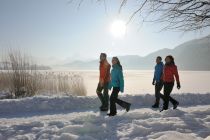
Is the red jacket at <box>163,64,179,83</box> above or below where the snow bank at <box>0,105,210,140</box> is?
above

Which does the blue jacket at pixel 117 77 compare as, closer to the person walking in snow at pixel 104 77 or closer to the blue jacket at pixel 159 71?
the person walking in snow at pixel 104 77

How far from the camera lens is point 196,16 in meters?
7.37

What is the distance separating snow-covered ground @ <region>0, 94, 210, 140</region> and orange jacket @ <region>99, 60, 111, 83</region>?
1.20m

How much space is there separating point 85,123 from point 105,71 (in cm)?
330

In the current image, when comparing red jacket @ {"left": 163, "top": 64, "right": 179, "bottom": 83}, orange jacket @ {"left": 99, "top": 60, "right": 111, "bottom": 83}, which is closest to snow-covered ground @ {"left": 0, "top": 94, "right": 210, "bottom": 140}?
orange jacket @ {"left": 99, "top": 60, "right": 111, "bottom": 83}

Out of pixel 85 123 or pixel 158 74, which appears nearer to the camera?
pixel 85 123

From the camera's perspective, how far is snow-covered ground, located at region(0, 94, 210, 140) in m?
7.20

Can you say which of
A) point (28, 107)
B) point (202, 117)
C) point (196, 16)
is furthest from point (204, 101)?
point (196, 16)

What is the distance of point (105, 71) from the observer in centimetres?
→ 1108

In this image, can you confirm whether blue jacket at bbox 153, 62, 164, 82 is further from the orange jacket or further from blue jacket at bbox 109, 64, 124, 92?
blue jacket at bbox 109, 64, 124, 92

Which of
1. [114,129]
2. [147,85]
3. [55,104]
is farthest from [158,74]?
[147,85]

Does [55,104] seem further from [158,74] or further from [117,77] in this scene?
[158,74]

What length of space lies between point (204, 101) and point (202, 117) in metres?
4.82

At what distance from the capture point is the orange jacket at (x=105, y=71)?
433 inches
